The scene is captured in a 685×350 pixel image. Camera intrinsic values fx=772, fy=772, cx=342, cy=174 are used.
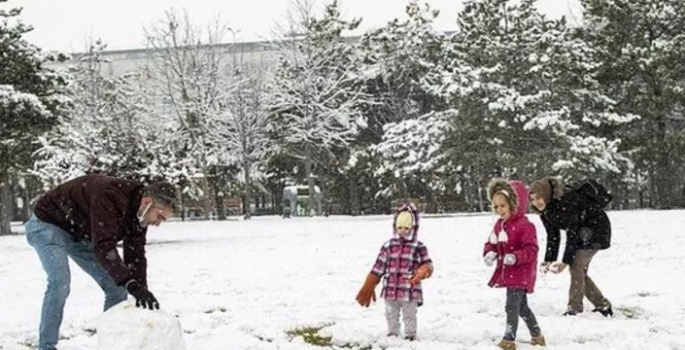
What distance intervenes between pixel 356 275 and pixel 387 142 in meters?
21.9

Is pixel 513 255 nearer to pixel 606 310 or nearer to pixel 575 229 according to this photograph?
pixel 575 229

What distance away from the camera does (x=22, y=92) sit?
2400cm

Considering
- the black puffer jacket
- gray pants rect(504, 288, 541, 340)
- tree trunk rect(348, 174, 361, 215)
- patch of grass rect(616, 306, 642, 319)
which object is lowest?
patch of grass rect(616, 306, 642, 319)

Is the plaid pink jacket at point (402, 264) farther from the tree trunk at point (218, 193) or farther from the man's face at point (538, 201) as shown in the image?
the tree trunk at point (218, 193)

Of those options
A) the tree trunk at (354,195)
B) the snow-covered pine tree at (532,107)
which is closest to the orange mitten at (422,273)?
the snow-covered pine tree at (532,107)

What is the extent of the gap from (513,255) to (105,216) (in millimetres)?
3216

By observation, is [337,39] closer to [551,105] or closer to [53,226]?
[551,105]

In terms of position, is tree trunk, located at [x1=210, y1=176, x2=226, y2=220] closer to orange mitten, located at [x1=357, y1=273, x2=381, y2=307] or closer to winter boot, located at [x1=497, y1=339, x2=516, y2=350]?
orange mitten, located at [x1=357, y1=273, x2=381, y2=307]

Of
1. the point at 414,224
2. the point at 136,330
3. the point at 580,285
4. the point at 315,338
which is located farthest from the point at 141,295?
the point at 580,285

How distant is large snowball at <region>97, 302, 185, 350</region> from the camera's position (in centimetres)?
478

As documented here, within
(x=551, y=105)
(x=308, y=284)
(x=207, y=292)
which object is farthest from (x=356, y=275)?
(x=551, y=105)

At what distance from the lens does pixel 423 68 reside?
3525cm

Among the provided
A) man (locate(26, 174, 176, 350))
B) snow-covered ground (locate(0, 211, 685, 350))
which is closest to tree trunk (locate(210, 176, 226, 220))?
snow-covered ground (locate(0, 211, 685, 350))

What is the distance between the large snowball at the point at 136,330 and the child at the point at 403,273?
2323 millimetres
